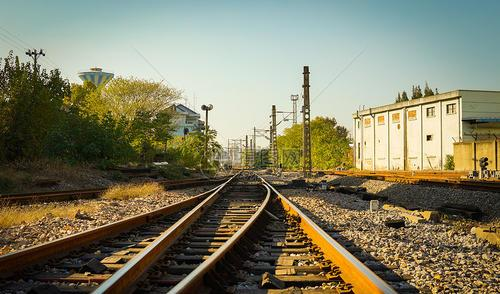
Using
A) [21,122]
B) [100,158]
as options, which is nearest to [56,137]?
[100,158]

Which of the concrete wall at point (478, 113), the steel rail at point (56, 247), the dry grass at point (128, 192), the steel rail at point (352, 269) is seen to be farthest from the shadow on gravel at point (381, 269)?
the concrete wall at point (478, 113)

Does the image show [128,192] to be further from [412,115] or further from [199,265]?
[412,115]

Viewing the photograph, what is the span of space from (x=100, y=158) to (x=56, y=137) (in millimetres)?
2780

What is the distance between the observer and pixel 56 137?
23.5 m

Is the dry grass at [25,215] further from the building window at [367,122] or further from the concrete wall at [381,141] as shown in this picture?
the building window at [367,122]

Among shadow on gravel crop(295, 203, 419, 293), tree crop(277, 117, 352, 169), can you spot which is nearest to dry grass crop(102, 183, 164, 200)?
shadow on gravel crop(295, 203, 419, 293)

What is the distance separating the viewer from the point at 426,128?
49594 mm

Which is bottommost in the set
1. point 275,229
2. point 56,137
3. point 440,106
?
point 275,229

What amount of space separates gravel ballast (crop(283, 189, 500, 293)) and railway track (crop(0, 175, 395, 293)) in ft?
2.26

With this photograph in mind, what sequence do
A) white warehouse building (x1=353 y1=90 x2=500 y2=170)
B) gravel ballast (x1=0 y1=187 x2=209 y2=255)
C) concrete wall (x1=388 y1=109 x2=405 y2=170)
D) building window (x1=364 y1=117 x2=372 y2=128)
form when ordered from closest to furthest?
gravel ballast (x1=0 y1=187 x2=209 y2=255)
white warehouse building (x1=353 y1=90 x2=500 y2=170)
concrete wall (x1=388 y1=109 x2=405 y2=170)
building window (x1=364 y1=117 x2=372 y2=128)

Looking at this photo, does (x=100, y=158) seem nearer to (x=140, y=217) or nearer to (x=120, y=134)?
(x=120, y=134)

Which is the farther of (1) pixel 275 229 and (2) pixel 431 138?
(2) pixel 431 138

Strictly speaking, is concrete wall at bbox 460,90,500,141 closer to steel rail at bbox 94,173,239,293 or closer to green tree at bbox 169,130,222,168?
green tree at bbox 169,130,222,168

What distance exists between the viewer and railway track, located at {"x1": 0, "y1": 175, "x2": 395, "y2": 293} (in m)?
3.98
